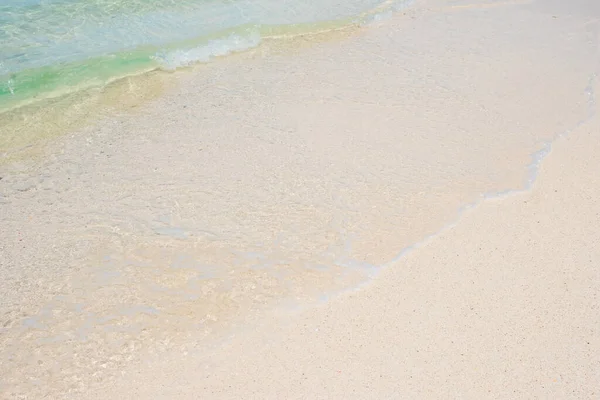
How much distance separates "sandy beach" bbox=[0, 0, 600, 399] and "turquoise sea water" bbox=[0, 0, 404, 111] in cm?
66

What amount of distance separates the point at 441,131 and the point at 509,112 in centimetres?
80

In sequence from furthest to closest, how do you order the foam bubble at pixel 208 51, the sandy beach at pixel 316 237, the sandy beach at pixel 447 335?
the foam bubble at pixel 208 51, the sandy beach at pixel 316 237, the sandy beach at pixel 447 335

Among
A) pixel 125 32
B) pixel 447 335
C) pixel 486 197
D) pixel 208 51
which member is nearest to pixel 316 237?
pixel 447 335

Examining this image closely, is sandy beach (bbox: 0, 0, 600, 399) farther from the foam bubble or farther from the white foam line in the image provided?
the foam bubble

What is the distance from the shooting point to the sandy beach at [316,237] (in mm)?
3438

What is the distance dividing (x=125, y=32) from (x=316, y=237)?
487 centimetres

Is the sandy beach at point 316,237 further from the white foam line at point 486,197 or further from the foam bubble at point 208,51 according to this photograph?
the foam bubble at point 208,51

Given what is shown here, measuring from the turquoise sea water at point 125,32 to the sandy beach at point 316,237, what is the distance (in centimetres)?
66

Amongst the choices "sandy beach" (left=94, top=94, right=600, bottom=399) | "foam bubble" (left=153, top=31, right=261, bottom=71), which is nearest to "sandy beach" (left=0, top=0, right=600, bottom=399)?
"sandy beach" (left=94, top=94, right=600, bottom=399)

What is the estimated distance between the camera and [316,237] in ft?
14.4

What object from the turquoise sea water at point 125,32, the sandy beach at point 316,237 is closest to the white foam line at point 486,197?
the sandy beach at point 316,237

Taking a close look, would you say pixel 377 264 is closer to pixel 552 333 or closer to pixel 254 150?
pixel 552 333

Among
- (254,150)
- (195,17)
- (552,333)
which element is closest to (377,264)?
(552,333)

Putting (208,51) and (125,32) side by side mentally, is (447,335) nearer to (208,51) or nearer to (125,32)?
(208,51)
